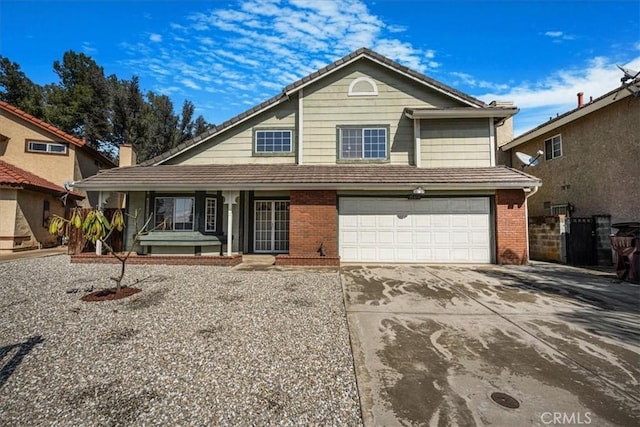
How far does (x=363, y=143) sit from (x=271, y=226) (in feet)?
16.4

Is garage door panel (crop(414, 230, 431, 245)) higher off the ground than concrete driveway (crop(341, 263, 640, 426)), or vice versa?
garage door panel (crop(414, 230, 431, 245))

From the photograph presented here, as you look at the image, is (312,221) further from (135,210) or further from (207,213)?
(135,210)

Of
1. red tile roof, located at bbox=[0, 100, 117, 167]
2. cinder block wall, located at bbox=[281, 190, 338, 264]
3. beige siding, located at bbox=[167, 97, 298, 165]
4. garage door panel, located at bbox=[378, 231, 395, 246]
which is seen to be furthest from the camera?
red tile roof, located at bbox=[0, 100, 117, 167]

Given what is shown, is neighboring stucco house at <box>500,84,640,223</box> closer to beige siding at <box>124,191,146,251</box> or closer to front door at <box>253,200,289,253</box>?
front door at <box>253,200,289,253</box>

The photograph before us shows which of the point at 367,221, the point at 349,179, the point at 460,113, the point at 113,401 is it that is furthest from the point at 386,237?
the point at 113,401

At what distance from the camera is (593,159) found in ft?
A: 38.8

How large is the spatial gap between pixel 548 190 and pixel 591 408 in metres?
14.8

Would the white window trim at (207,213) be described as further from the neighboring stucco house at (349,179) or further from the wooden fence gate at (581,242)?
the wooden fence gate at (581,242)

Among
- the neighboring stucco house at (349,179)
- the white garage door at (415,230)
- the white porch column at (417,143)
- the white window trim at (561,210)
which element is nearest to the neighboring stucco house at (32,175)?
the neighboring stucco house at (349,179)

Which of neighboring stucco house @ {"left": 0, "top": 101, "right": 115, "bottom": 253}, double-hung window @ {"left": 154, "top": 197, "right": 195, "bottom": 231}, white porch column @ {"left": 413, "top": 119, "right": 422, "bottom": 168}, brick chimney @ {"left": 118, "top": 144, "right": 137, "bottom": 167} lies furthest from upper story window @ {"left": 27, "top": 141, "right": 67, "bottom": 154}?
white porch column @ {"left": 413, "top": 119, "right": 422, "bottom": 168}

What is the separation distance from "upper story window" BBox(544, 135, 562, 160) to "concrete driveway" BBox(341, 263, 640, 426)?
352 inches

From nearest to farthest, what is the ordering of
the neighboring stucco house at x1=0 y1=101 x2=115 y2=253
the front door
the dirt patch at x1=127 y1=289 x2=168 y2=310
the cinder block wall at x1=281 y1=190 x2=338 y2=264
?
the dirt patch at x1=127 y1=289 x2=168 y2=310 → the cinder block wall at x1=281 y1=190 x2=338 y2=264 → the front door → the neighboring stucco house at x1=0 y1=101 x2=115 y2=253

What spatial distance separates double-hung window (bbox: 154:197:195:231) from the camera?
11.0m

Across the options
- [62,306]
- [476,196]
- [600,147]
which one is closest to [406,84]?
[476,196]
